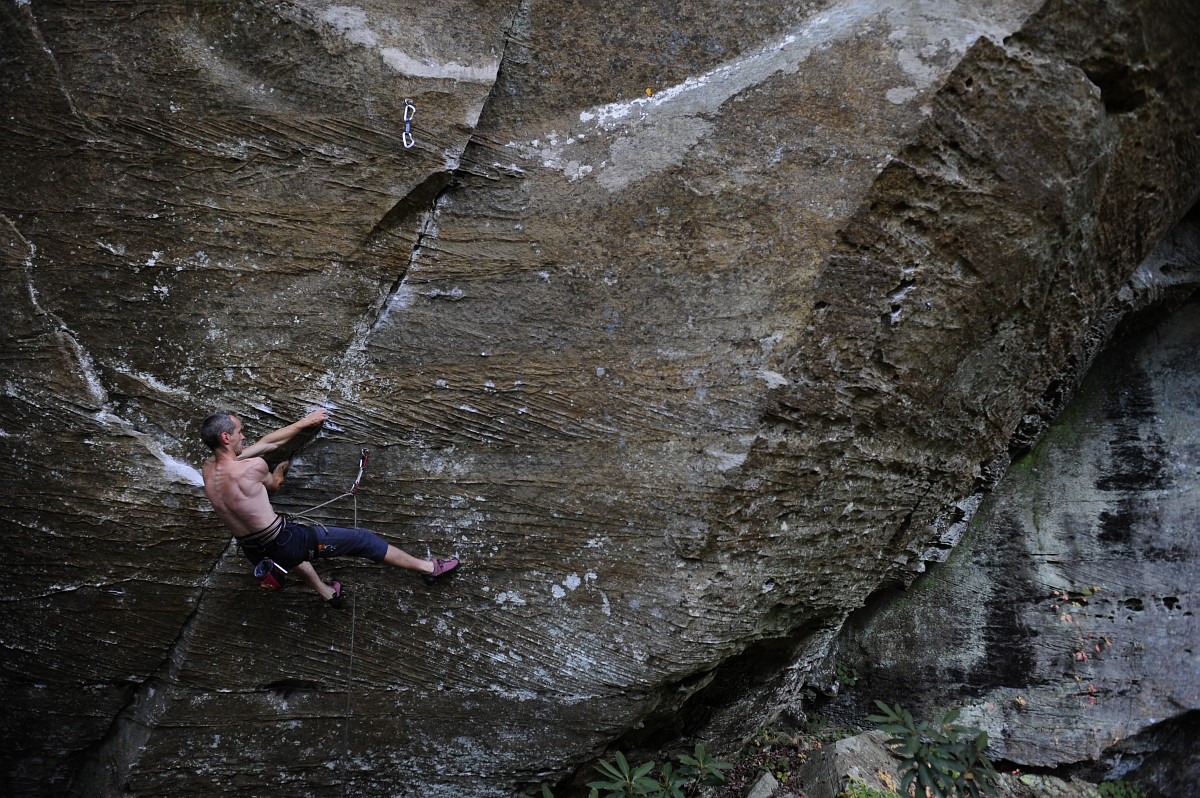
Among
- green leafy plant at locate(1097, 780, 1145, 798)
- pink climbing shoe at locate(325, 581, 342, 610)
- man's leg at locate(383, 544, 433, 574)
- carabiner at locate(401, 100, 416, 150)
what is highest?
carabiner at locate(401, 100, 416, 150)

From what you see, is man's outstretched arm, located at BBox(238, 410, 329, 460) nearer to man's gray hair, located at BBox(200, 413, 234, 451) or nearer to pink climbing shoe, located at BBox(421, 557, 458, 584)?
man's gray hair, located at BBox(200, 413, 234, 451)

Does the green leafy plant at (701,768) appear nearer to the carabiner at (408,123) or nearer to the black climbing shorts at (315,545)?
the black climbing shorts at (315,545)

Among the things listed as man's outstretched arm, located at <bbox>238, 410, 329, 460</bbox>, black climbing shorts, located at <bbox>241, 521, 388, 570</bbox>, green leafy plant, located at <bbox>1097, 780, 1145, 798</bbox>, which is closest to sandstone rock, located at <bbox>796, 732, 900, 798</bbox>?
green leafy plant, located at <bbox>1097, 780, 1145, 798</bbox>

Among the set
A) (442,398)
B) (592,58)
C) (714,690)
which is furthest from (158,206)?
(714,690)

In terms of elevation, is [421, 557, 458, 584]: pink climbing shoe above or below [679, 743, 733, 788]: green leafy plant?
above

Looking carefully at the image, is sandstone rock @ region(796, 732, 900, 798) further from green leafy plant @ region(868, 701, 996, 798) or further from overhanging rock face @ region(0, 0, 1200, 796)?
overhanging rock face @ region(0, 0, 1200, 796)

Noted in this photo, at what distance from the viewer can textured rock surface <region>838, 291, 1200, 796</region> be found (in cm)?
579

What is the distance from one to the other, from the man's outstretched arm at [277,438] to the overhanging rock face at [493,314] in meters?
0.18

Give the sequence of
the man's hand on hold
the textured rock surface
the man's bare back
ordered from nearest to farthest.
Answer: the man's bare back → the man's hand on hold → the textured rock surface

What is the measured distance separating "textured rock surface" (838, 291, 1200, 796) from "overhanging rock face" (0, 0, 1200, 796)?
1921 millimetres

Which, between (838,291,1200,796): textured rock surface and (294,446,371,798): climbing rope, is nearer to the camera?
(294,446,371,798): climbing rope

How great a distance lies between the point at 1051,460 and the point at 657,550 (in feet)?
A: 12.2

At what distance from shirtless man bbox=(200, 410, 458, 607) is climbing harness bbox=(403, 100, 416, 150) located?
162cm

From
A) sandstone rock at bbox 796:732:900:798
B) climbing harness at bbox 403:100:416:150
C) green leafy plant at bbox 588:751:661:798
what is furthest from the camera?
sandstone rock at bbox 796:732:900:798
